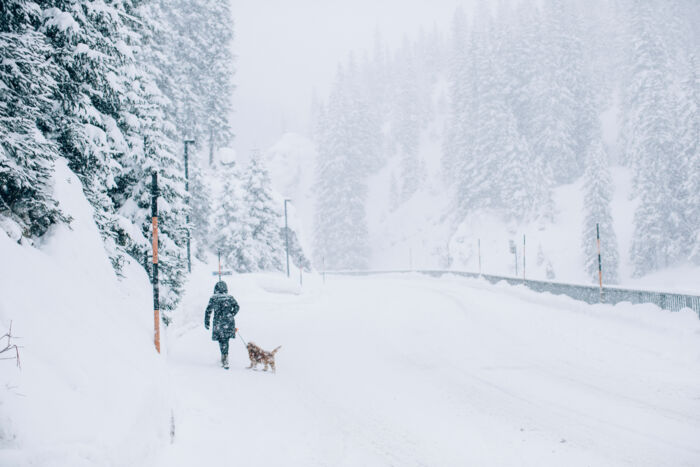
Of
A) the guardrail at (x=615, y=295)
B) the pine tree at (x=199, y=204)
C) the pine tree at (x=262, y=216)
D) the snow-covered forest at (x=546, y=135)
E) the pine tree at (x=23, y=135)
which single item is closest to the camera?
the pine tree at (x=23, y=135)

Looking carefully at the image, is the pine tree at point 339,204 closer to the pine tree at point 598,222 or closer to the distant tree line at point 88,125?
the pine tree at point 598,222

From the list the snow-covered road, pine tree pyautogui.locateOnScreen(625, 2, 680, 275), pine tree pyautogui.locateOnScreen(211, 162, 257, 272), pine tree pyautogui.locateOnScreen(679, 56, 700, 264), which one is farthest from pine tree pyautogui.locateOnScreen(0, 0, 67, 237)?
pine tree pyautogui.locateOnScreen(625, 2, 680, 275)

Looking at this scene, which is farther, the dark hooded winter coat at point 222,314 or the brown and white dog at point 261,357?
the dark hooded winter coat at point 222,314

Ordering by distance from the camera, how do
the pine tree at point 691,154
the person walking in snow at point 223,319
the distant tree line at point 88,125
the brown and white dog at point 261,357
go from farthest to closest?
1. the pine tree at point 691,154
2. the person walking in snow at point 223,319
3. the brown and white dog at point 261,357
4. the distant tree line at point 88,125

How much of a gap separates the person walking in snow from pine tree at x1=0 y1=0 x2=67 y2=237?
14.7 feet

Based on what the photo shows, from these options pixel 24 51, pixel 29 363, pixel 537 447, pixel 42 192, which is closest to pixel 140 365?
pixel 29 363

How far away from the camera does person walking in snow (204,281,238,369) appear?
32.3 ft

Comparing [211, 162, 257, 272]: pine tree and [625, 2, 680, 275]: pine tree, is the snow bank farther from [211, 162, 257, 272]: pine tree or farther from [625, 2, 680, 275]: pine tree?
[625, 2, 680, 275]: pine tree

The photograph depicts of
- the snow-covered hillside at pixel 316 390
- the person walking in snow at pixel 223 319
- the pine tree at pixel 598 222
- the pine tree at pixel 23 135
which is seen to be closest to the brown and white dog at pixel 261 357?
the snow-covered hillside at pixel 316 390

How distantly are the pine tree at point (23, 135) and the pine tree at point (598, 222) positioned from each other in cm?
4051

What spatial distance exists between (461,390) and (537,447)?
2.35 meters

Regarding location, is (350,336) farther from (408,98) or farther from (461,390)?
(408,98)

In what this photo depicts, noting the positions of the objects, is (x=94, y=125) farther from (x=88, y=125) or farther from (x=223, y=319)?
(x=223, y=319)

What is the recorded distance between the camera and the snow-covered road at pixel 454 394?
17.6ft
